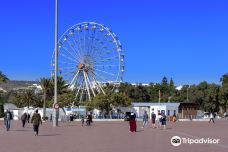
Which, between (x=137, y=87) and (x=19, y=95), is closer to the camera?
(x=19, y=95)

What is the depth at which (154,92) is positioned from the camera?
15000 centimetres

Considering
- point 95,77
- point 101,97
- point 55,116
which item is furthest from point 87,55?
point 55,116

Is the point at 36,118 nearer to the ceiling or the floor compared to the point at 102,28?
nearer to the floor

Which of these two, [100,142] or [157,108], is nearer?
[100,142]

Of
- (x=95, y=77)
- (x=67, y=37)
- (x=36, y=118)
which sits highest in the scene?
(x=67, y=37)

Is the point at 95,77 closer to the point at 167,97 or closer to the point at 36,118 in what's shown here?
the point at 36,118

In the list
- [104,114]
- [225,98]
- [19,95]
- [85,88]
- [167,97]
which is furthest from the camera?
[167,97]

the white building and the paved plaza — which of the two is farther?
the white building

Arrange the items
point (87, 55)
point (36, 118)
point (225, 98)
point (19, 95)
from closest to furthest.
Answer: point (36, 118) < point (87, 55) < point (19, 95) < point (225, 98)

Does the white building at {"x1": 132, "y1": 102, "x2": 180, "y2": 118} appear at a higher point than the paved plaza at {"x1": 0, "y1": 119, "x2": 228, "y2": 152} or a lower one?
higher

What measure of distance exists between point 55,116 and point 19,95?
70041mm

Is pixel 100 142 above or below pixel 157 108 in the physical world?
below

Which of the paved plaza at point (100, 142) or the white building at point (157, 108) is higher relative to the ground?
the white building at point (157, 108)

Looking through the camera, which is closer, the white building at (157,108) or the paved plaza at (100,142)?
the paved plaza at (100,142)
